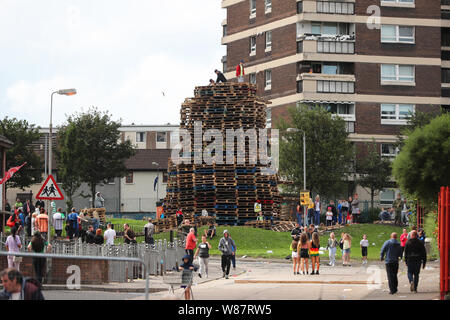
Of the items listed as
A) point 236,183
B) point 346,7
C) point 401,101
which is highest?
point 346,7

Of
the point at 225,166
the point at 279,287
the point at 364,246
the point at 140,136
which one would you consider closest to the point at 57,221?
the point at 364,246

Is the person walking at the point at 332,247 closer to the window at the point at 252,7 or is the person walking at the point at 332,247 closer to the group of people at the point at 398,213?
the group of people at the point at 398,213

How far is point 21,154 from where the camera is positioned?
76812 mm

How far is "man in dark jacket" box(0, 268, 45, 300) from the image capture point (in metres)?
12.8

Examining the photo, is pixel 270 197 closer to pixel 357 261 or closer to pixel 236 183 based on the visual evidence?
pixel 236 183

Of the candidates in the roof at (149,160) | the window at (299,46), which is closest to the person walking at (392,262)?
the window at (299,46)

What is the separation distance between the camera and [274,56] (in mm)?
72688

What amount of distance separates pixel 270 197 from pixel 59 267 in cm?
3848

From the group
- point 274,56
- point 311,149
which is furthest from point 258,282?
point 274,56

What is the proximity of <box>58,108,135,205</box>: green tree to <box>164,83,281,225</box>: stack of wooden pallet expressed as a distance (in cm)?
1836

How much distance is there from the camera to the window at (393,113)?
7169cm

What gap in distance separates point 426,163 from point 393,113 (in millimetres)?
43685

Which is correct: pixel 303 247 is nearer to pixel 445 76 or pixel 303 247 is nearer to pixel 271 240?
pixel 271 240

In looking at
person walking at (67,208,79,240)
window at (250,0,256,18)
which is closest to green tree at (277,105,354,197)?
window at (250,0,256,18)
